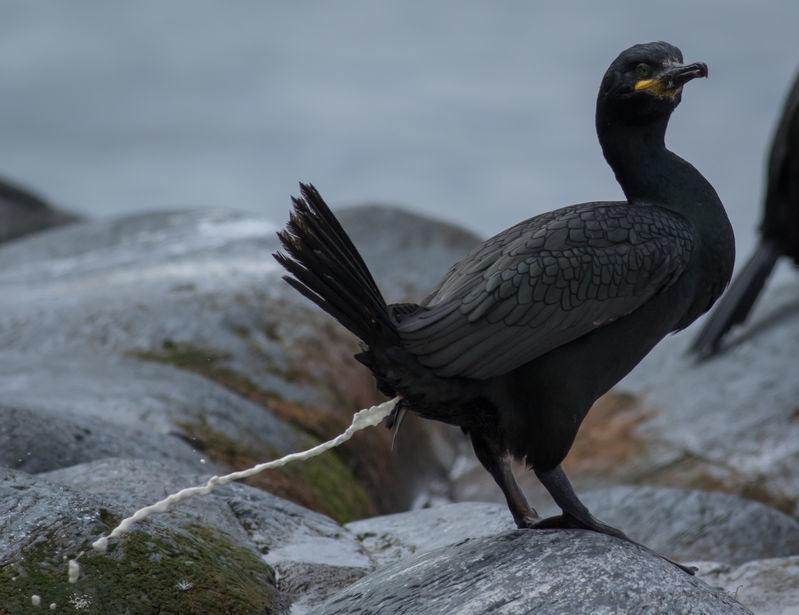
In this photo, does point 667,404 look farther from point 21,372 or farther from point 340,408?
point 21,372

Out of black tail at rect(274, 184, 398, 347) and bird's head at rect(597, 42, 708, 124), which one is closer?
black tail at rect(274, 184, 398, 347)

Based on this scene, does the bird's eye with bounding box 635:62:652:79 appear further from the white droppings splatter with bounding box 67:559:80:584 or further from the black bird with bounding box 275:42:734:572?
the white droppings splatter with bounding box 67:559:80:584

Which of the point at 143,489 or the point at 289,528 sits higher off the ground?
the point at 143,489

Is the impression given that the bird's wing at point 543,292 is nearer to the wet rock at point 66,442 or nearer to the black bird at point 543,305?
the black bird at point 543,305

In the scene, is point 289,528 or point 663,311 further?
point 289,528

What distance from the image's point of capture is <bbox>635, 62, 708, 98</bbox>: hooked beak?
431cm

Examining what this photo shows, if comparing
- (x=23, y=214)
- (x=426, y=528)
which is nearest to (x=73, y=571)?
(x=426, y=528)

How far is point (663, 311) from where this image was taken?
4.30 m

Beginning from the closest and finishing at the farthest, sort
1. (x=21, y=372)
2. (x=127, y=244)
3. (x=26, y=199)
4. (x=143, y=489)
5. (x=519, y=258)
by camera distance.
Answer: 1. (x=519, y=258)
2. (x=143, y=489)
3. (x=21, y=372)
4. (x=127, y=244)
5. (x=26, y=199)

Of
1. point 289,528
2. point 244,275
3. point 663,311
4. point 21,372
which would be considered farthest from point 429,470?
point 663,311

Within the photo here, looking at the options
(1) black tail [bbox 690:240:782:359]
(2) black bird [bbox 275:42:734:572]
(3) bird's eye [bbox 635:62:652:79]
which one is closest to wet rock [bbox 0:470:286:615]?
(2) black bird [bbox 275:42:734:572]

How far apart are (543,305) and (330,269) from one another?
0.80 meters

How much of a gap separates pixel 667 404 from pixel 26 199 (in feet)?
35.8

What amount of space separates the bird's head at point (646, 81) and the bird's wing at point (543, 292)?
19.0 inches
